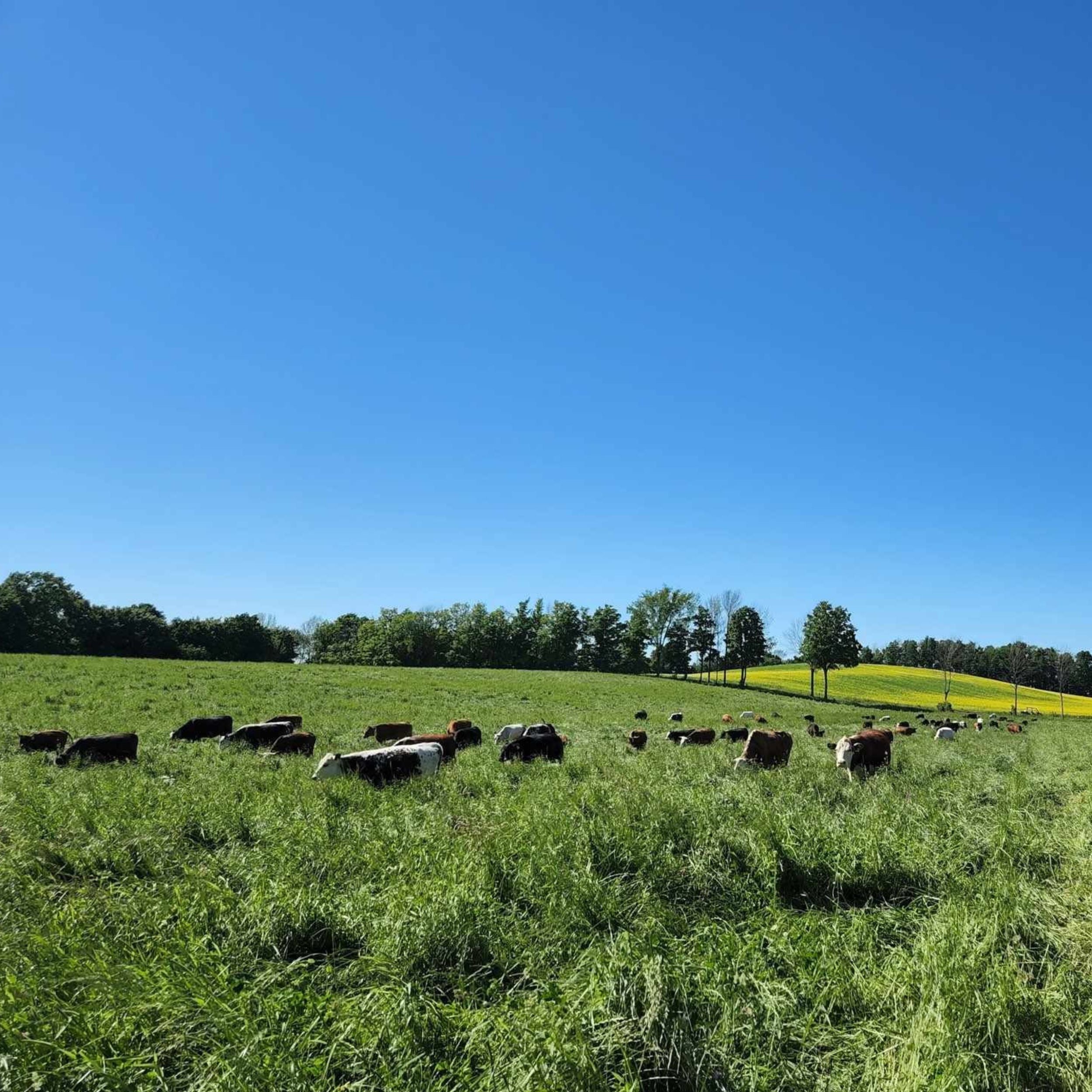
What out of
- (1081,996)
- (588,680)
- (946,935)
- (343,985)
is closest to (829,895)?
(946,935)

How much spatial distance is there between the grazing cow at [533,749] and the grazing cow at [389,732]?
13.5ft

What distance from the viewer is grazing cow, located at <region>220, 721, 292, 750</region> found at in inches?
605

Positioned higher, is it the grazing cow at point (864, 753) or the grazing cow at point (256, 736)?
the grazing cow at point (864, 753)

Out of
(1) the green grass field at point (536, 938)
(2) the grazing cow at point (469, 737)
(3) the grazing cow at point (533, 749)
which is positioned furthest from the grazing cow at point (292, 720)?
(1) the green grass field at point (536, 938)

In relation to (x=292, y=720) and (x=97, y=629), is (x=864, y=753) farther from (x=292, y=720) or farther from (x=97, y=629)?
(x=97, y=629)

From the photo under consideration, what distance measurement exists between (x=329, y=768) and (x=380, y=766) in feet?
2.96

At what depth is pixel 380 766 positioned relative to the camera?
1117 centimetres

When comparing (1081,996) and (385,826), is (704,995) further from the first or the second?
(385,826)

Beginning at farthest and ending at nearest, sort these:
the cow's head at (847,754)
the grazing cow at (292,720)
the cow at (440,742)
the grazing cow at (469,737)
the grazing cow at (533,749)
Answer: the grazing cow at (292,720), the grazing cow at (469,737), the grazing cow at (533,749), the cow's head at (847,754), the cow at (440,742)

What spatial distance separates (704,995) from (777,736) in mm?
12393

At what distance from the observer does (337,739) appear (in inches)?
665

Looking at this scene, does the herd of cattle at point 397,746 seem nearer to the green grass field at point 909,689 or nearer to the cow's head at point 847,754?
the cow's head at point 847,754

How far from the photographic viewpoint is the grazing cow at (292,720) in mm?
18575

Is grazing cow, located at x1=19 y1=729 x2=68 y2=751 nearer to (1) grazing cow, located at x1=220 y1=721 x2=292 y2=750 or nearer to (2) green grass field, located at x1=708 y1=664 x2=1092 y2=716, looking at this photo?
(1) grazing cow, located at x1=220 y1=721 x2=292 y2=750
